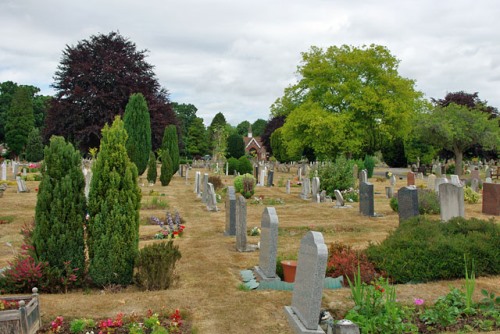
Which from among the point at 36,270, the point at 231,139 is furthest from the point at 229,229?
the point at 231,139

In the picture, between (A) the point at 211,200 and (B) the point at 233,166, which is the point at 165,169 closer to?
(B) the point at 233,166

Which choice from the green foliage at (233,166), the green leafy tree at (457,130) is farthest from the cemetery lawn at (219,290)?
the green leafy tree at (457,130)

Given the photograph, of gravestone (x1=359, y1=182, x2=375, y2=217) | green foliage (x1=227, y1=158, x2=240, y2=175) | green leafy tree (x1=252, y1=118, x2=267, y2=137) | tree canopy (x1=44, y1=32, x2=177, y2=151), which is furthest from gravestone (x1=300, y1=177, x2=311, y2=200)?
green leafy tree (x1=252, y1=118, x2=267, y2=137)

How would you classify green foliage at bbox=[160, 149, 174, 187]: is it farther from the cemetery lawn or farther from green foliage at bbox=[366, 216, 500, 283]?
green foliage at bbox=[366, 216, 500, 283]

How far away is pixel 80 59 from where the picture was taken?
1692 inches

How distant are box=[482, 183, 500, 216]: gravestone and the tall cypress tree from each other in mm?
14167

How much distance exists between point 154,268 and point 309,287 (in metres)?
2.93

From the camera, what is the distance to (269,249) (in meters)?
8.16

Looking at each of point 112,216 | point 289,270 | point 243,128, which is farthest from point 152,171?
point 243,128

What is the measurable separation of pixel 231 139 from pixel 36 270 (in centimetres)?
5424

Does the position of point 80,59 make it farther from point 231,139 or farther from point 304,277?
point 304,277

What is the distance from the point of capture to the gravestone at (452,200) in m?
12.0

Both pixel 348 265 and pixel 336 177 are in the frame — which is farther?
pixel 336 177

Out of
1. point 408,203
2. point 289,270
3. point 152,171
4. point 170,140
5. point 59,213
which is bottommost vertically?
point 289,270
